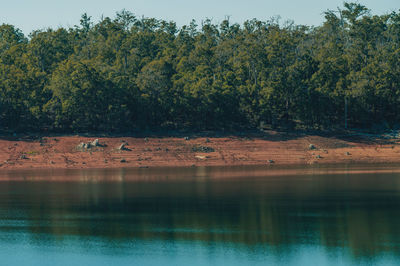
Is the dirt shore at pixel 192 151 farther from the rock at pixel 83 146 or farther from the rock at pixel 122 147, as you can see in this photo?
the rock at pixel 122 147

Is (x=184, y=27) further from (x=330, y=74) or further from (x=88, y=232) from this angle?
(x=88, y=232)

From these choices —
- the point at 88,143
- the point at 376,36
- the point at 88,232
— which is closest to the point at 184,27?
the point at 376,36

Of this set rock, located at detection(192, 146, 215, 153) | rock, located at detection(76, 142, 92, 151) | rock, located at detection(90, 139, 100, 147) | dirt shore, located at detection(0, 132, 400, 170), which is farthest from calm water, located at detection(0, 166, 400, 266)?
rock, located at detection(192, 146, 215, 153)

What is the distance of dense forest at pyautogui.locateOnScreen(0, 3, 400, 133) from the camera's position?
89.6m

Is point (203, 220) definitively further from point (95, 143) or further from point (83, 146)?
point (95, 143)

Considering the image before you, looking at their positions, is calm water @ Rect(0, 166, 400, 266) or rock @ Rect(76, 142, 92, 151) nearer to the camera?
calm water @ Rect(0, 166, 400, 266)

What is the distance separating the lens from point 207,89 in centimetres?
9369

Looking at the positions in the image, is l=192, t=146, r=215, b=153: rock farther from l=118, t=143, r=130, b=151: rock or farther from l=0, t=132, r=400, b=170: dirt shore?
l=118, t=143, r=130, b=151: rock

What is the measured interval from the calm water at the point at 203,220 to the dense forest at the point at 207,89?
29.1 metres

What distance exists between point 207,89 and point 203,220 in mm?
57932

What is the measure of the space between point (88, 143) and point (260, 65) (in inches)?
1397

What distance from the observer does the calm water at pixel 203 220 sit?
93.7 ft

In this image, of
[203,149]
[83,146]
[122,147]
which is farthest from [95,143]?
[203,149]

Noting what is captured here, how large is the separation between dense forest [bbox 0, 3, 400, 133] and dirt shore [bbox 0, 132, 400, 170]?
543 cm
